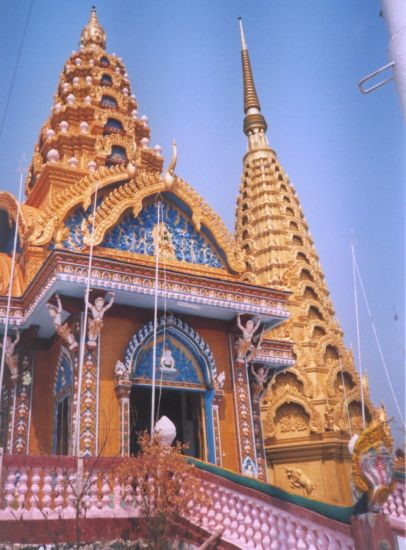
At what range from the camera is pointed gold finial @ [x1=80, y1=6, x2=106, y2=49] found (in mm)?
24422

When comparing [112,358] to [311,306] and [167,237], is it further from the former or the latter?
[311,306]

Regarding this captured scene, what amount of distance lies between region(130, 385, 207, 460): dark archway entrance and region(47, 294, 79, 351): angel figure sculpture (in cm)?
183

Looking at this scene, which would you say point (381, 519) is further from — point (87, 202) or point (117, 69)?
point (117, 69)

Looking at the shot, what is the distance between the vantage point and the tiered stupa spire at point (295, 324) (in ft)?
77.2

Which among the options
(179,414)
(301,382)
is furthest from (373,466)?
(301,382)

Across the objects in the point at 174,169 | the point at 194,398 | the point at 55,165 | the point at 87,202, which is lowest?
the point at 194,398

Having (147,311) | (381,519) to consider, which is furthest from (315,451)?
(381,519)

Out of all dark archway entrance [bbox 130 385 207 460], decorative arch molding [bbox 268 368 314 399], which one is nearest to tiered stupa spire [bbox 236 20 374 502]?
decorative arch molding [bbox 268 368 314 399]

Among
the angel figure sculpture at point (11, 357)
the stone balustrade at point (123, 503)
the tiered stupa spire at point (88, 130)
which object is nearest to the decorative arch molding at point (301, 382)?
the tiered stupa spire at point (88, 130)

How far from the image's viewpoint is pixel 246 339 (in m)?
13.9

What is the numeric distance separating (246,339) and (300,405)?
1132 centimetres

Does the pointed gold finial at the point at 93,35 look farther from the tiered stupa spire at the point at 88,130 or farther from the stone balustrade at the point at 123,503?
the stone balustrade at the point at 123,503

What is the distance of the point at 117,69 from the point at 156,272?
45.0 ft

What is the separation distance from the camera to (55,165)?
1698 centimetres
